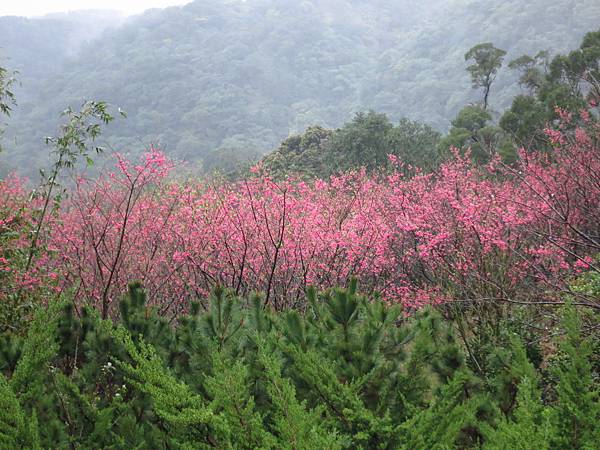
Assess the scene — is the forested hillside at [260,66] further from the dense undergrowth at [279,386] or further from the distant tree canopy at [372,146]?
the dense undergrowth at [279,386]

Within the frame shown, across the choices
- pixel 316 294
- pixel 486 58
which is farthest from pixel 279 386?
pixel 486 58

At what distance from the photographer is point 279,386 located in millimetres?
1862

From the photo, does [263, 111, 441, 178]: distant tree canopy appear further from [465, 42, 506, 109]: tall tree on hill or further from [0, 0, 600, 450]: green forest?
[465, 42, 506, 109]: tall tree on hill

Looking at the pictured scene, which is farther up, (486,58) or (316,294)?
(486,58)

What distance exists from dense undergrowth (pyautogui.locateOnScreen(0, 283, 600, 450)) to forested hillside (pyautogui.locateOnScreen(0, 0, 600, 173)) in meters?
36.5

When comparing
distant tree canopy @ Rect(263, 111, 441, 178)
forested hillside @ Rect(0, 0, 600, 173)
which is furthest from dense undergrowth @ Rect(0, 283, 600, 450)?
forested hillside @ Rect(0, 0, 600, 173)

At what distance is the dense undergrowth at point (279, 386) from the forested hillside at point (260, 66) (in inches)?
1436

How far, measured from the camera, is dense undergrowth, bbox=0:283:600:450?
179 cm

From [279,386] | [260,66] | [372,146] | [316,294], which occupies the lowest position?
[279,386]

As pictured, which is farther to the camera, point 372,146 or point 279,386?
point 372,146

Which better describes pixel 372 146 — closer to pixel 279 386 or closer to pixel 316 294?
pixel 316 294

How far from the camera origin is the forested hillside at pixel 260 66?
49625mm

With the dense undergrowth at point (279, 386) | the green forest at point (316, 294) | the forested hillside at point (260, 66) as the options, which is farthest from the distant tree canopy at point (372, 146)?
the dense undergrowth at point (279, 386)

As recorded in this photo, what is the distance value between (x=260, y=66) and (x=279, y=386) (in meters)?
71.7
